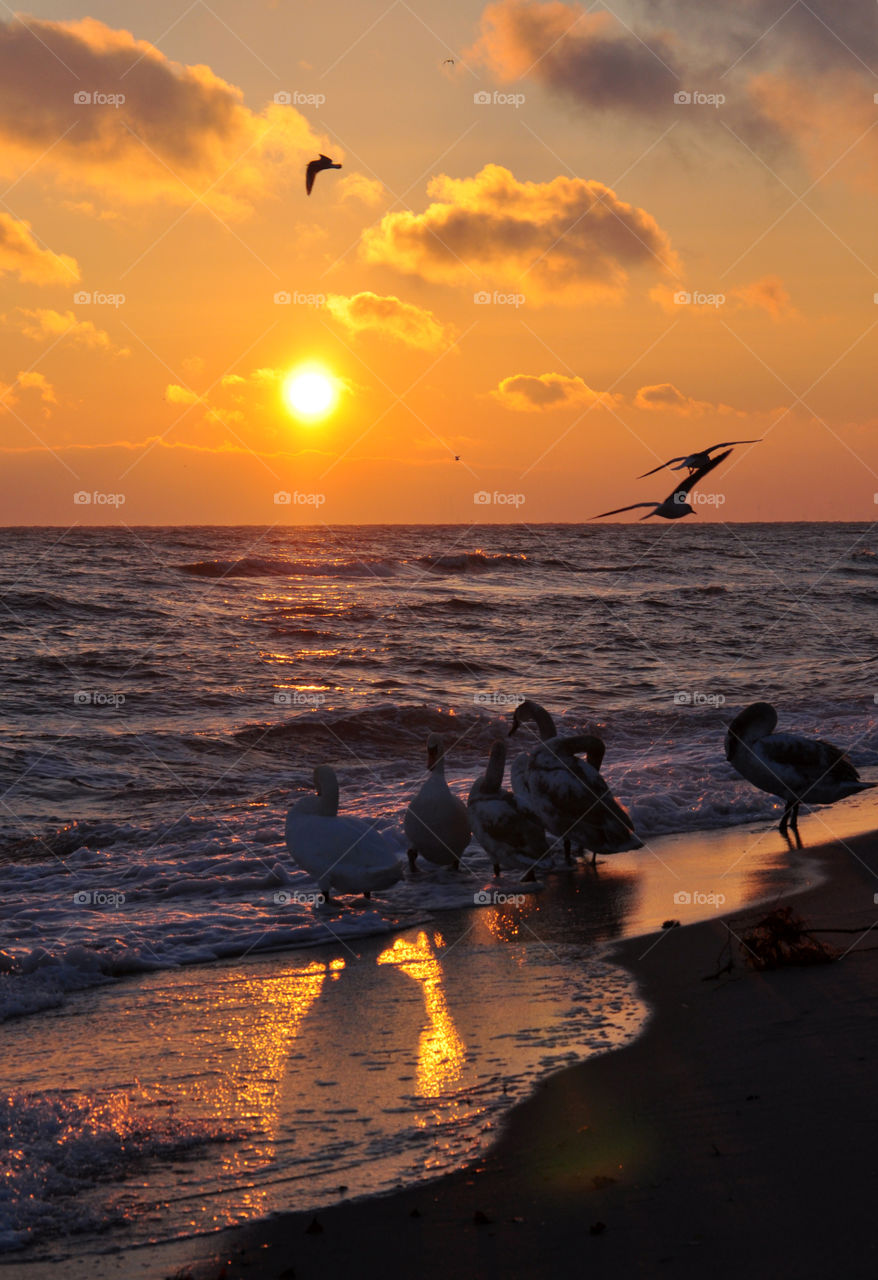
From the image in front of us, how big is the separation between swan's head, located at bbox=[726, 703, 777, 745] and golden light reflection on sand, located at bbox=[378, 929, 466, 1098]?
5.23m

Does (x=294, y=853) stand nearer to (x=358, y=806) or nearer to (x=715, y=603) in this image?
(x=358, y=806)

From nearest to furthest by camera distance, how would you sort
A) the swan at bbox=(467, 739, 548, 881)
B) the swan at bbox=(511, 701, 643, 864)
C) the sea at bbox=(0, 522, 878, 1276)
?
1. the sea at bbox=(0, 522, 878, 1276)
2. the swan at bbox=(467, 739, 548, 881)
3. the swan at bbox=(511, 701, 643, 864)

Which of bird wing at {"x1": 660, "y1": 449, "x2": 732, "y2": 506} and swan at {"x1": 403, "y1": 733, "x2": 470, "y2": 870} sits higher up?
bird wing at {"x1": 660, "y1": 449, "x2": 732, "y2": 506}

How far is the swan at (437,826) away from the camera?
10469 millimetres

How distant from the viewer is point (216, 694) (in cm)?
2192

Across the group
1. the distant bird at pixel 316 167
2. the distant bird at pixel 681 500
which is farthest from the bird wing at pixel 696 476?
the distant bird at pixel 316 167

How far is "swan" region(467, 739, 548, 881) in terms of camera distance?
1027cm

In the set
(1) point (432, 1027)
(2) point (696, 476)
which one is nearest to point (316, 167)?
(2) point (696, 476)

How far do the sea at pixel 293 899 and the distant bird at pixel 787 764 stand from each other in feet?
1.16

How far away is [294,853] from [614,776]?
656 centimetres

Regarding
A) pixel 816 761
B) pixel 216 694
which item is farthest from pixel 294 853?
pixel 216 694

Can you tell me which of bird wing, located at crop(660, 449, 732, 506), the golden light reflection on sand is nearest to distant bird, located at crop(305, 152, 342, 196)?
bird wing, located at crop(660, 449, 732, 506)

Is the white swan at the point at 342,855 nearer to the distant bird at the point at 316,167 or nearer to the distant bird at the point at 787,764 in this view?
the distant bird at the point at 787,764

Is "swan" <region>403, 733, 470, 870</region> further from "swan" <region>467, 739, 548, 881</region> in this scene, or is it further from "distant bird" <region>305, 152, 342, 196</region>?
"distant bird" <region>305, 152, 342, 196</region>
